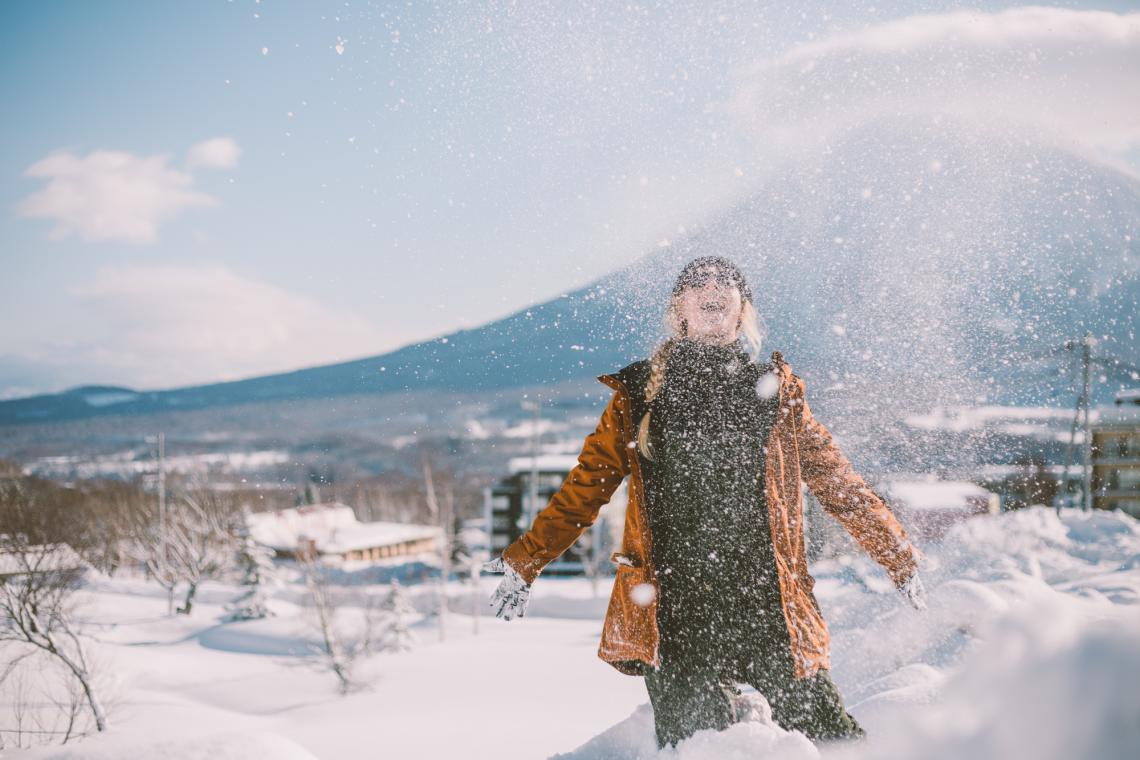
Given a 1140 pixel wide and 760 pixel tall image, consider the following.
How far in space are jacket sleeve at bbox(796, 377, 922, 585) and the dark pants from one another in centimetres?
42

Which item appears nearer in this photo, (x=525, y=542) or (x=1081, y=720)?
(x=1081, y=720)

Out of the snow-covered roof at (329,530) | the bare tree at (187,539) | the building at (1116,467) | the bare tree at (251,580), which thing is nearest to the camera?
the building at (1116,467)

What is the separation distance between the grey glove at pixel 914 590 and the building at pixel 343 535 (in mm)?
41308

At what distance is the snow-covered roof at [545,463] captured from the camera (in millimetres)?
35000

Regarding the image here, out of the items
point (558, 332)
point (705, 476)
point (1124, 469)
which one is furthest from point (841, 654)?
point (1124, 469)

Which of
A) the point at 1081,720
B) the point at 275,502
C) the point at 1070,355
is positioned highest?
the point at 1070,355

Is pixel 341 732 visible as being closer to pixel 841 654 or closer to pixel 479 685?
pixel 479 685

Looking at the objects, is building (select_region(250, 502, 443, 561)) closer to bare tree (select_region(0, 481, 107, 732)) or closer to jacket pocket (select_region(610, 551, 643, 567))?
bare tree (select_region(0, 481, 107, 732))

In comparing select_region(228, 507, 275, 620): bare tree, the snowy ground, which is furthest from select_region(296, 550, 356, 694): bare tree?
select_region(228, 507, 275, 620): bare tree

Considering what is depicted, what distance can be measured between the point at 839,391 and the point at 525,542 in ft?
13.3

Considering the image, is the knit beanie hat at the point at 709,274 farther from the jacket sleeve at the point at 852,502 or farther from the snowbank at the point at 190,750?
the snowbank at the point at 190,750

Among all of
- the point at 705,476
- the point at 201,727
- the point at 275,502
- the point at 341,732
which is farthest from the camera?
the point at 275,502

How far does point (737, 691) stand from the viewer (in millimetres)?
2033

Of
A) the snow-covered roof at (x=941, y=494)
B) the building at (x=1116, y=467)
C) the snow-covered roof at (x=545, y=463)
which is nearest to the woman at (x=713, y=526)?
the snow-covered roof at (x=941, y=494)
